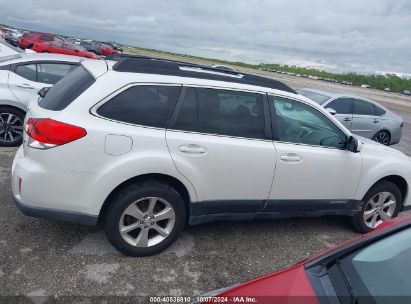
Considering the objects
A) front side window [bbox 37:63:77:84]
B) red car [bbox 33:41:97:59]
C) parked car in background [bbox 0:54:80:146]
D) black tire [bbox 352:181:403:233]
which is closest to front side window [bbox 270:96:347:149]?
black tire [bbox 352:181:403:233]

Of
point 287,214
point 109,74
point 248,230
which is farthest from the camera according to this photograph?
point 248,230

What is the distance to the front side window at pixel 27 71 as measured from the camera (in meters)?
6.19

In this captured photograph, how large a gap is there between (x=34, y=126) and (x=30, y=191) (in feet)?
1.80

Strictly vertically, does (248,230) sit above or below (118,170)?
below

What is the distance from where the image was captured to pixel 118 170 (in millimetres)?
3055

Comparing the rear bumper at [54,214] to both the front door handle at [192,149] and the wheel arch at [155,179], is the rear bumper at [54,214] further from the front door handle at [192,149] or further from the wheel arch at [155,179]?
the front door handle at [192,149]

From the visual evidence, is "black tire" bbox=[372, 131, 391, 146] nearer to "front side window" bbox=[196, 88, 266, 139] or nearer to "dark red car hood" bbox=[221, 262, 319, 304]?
"front side window" bbox=[196, 88, 266, 139]

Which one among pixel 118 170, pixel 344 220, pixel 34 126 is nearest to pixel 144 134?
pixel 118 170

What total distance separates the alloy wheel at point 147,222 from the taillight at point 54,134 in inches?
30.3

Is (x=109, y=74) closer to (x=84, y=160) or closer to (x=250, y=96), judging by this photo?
(x=84, y=160)

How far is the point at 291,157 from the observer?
369cm

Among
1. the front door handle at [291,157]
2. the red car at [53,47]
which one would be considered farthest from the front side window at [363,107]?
the red car at [53,47]

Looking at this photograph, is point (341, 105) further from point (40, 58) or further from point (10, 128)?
point (10, 128)

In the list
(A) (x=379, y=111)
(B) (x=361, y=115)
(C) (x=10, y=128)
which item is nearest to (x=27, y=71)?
(C) (x=10, y=128)
